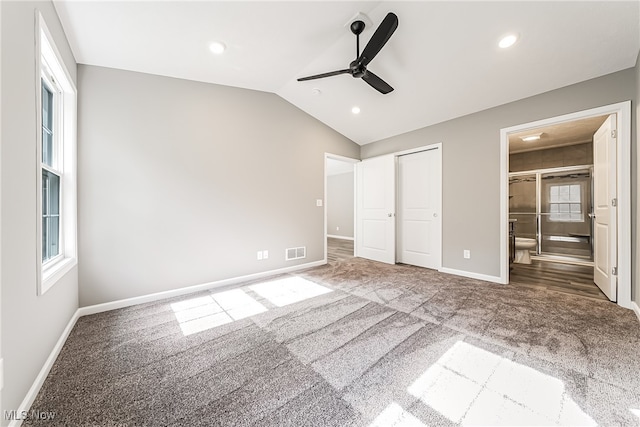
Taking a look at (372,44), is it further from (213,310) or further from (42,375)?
(42,375)

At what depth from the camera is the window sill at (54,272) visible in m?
1.49

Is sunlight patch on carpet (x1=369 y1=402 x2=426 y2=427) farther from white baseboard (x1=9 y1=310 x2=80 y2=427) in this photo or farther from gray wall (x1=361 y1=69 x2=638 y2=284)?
gray wall (x1=361 y1=69 x2=638 y2=284)

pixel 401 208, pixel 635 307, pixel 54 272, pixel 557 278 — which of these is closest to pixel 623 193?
pixel 635 307

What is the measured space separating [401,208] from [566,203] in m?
4.07

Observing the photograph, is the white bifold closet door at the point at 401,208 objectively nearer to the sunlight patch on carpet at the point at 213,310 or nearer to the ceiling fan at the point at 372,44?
the ceiling fan at the point at 372,44

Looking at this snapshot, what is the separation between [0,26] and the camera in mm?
1036

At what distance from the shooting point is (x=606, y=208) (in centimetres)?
260

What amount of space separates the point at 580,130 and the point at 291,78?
498cm

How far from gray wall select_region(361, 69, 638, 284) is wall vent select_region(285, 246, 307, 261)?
7.50ft

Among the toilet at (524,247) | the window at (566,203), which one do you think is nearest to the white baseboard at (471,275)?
the toilet at (524,247)

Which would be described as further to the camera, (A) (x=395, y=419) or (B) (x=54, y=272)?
(B) (x=54, y=272)

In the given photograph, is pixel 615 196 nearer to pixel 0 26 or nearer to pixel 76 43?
pixel 0 26

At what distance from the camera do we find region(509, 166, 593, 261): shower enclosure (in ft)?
16.1

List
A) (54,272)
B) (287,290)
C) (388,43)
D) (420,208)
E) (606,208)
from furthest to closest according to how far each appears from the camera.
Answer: (420,208), (287,290), (606,208), (388,43), (54,272)
